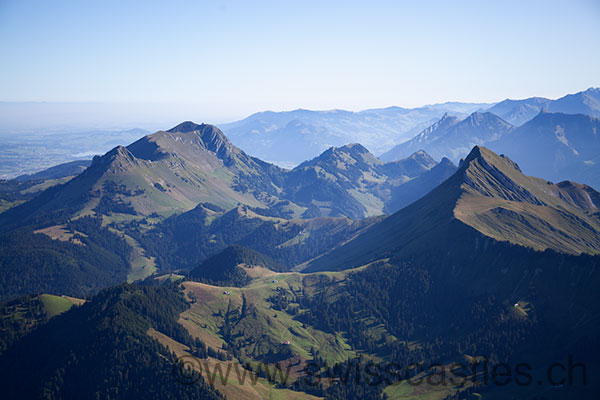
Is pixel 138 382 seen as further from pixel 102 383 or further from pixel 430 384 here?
pixel 430 384

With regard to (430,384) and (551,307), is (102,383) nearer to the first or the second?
(430,384)

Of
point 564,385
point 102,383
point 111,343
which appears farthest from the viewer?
point 111,343

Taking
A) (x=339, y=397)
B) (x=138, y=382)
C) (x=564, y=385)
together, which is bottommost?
(x=339, y=397)

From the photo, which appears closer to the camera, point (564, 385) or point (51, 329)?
point (564, 385)

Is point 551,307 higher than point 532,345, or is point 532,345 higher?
point 551,307

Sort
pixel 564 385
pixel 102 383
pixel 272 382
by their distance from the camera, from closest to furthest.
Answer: pixel 564 385, pixel 102 383, pixel 272 382

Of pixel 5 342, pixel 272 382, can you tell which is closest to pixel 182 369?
pixel 272 382

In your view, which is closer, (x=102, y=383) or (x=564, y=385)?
(x=564, y=385)

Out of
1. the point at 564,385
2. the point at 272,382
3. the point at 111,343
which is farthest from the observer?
the point at 272,382

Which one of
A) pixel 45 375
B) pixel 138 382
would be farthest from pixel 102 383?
pixel 45 375
